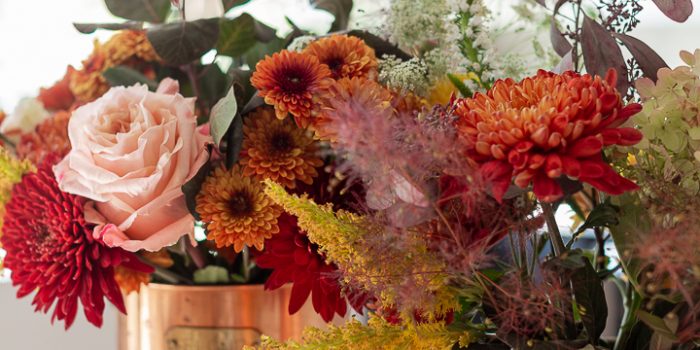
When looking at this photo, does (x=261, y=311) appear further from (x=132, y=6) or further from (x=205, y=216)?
(x=132, y=6)

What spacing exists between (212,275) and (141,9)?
8.1 inches

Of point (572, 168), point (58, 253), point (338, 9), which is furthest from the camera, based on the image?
point (338, 9)

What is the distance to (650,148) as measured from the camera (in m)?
0.38

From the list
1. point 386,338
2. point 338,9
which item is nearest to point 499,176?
point 386,338

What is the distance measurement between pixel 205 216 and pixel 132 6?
20cm

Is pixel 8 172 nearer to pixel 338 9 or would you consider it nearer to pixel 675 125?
pixel 338 9

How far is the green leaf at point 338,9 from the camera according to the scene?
0.62m

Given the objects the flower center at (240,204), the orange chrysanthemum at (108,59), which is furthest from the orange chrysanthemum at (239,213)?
the orange chrysanthemum at (108,59)

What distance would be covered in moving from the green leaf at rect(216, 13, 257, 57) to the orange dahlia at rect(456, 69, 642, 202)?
0.30 metres

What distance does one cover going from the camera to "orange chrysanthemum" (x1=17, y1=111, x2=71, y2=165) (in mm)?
654

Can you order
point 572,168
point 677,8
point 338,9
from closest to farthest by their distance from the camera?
point 572,168, point 677,8, point 338,9

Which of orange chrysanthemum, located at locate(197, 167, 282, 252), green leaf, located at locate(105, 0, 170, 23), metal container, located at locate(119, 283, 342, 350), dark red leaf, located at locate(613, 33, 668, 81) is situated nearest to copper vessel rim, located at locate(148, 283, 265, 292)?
metal container, located at locate(119, 283, 342, 350)

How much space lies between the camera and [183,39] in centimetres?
57

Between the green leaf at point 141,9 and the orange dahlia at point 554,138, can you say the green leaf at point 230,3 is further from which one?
the orange dahlia at point 554,138
